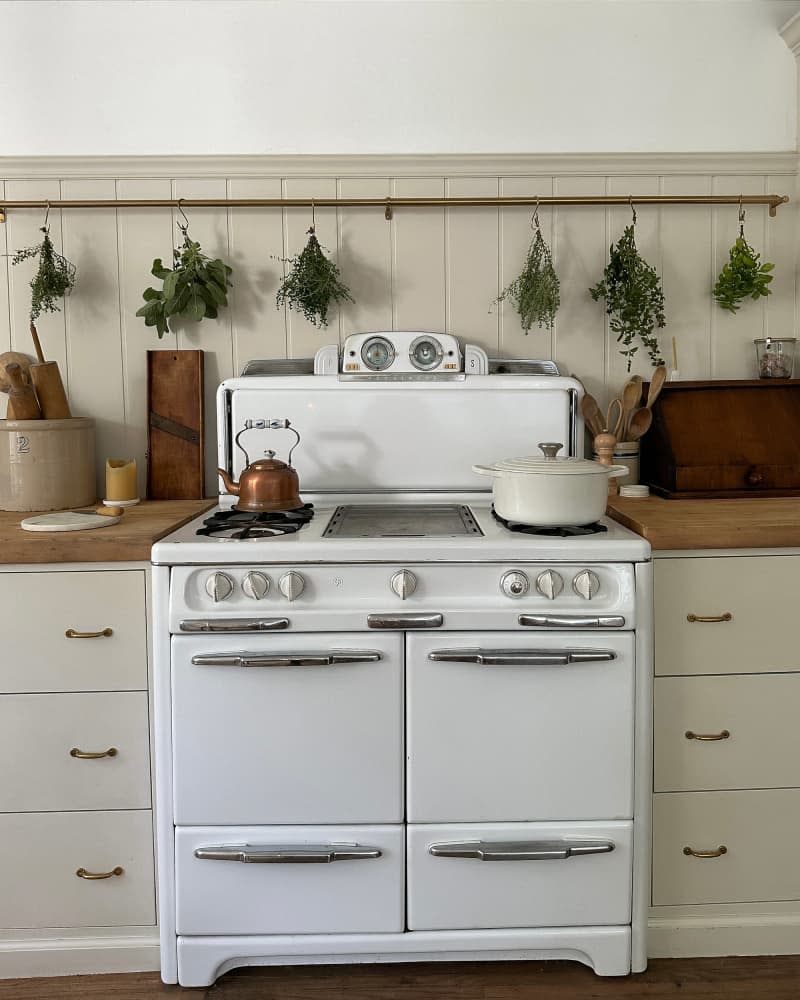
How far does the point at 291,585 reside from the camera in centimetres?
173

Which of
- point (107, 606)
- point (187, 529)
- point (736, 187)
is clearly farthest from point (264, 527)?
point (736, 187)

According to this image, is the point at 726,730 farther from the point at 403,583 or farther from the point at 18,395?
the point at 18,395

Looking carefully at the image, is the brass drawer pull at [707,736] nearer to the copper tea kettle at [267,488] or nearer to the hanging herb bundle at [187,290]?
the copper tea kettle at [267,488]

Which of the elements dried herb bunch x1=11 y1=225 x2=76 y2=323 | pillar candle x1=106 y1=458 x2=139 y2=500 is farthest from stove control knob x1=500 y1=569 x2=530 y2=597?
dried herb bunch x1=11 y1=225 x2=76 y2=323

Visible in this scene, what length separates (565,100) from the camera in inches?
97.0

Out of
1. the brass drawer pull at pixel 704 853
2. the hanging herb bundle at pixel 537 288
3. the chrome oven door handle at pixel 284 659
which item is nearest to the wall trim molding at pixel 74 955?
the chrome oven door handle at pixel 284 659

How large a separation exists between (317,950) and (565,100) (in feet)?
7.59

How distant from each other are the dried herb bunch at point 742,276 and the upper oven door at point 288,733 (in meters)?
1.48

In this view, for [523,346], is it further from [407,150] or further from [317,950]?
[317,950]

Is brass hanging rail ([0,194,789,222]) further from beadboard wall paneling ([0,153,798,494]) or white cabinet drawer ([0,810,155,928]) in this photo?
white cabinet drawer ([0,810,155,928])

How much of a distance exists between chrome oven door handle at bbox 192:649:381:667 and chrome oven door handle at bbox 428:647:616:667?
0.49 ft

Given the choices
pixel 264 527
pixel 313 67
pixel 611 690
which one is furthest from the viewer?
pixel 313 67

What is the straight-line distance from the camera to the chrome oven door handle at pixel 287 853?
5.72ft

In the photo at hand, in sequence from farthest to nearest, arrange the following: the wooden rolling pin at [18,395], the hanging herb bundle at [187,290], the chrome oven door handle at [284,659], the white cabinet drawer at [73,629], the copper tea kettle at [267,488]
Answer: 1. the hanging herb bundle at [187,290]
2. the wooden rolling pin at [18,395]
3. the copper tea kettle at [267,488]
4. the white cabinet drawer at [73,629]
5. the chrome oven door handle at [284,659]
